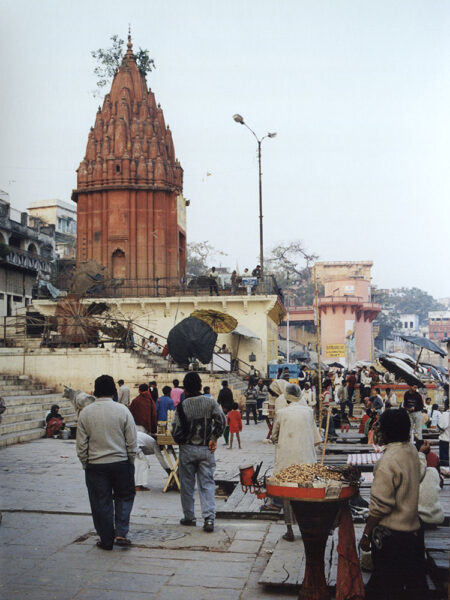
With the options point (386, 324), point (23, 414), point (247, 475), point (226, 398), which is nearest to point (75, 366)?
point (23, 414)

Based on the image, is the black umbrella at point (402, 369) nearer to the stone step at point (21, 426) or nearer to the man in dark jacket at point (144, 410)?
the man in dark jacket at point (144, 410)

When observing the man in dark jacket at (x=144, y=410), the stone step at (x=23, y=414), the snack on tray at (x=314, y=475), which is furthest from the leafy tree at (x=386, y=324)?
the snack on tray at (x=314, y=475)

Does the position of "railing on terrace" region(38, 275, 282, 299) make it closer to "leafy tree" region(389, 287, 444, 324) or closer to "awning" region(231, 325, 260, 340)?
"awning" region(231, 325, 260, 340)

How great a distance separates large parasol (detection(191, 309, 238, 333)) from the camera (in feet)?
84.2

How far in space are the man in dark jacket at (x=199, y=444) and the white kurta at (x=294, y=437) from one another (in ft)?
2.01

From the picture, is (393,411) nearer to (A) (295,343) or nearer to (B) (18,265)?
(B) (18,265)

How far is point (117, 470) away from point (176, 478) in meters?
3.08

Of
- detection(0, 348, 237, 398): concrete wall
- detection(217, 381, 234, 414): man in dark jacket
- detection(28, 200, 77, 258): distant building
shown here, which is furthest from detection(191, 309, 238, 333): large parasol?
detection(28, 200, 77, 258): distant building

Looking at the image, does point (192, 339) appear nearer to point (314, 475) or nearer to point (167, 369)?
point (167, 369)

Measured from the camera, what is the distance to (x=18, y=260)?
131 ft

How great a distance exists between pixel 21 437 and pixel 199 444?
9.12 meters

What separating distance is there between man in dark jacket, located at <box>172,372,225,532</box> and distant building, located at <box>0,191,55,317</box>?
29685 millimetres

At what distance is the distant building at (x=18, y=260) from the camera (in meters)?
38.0

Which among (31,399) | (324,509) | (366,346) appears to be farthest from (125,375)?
(366,346)
